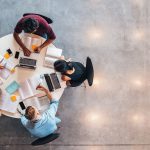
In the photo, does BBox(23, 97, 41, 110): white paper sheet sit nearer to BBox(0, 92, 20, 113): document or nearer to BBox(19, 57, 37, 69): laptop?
BBox(0, 92, 20, 113): document

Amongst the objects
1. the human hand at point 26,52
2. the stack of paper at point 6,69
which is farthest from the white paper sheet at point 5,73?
the human hand at point 26,52

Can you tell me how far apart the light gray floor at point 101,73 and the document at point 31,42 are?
94 cm

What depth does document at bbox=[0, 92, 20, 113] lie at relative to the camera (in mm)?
3836

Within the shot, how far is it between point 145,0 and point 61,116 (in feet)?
8.28

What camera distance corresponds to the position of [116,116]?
16.0 ft

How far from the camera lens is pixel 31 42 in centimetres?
402

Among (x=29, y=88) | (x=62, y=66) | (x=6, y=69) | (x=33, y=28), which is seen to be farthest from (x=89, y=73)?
(x=6, y=69)

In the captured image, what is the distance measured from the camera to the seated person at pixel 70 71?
12.6ft

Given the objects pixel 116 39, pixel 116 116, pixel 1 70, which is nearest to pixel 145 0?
pixel 116 39

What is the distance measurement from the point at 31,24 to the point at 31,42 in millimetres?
338

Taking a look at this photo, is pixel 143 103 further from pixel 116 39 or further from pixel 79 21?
pixel 79 21

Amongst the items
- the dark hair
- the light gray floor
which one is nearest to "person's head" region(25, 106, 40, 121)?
the dark hair

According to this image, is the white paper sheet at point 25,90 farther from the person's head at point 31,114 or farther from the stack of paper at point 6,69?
the person's head at point 31,114

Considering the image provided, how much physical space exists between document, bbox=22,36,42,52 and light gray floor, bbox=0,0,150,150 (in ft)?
3.08
